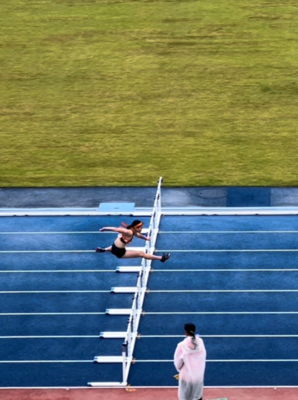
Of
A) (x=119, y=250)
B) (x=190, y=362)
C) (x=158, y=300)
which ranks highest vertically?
(x=119, y=250)

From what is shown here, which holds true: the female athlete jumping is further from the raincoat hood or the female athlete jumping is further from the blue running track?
the raincoat hood

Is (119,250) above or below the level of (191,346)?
above

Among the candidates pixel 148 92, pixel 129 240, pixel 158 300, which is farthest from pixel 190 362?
pixel 148 92

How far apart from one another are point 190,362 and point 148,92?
15.3 meters

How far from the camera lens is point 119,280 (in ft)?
56.0

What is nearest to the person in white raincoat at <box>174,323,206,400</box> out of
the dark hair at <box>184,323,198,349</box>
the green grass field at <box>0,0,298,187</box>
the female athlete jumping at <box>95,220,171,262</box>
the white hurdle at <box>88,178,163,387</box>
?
the dark hair at <box>184,323,198,349</box>

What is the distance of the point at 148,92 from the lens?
1041 inches

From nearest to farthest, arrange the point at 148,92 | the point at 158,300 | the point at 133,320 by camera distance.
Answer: the point at 133,320
the point at 158,300
the point at 148,92

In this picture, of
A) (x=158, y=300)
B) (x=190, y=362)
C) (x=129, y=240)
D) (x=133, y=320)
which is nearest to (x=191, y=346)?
(x=190, y=362)

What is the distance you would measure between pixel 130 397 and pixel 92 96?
14.3 meters

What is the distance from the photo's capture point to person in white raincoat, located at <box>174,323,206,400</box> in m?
12.2

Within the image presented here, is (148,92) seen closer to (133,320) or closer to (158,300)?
(158,300)

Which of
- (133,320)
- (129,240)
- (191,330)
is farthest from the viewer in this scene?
(129,240)

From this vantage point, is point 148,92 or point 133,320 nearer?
point 133,320
